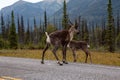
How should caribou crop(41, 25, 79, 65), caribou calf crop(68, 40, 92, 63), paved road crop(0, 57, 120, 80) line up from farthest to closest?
caribou calf crop(68, 40, 92, 63) < caribou crop(41, 25, 79, 65) < paved road crop(0, 57, 120, 80)

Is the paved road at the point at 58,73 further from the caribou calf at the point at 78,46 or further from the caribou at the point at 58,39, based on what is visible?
the caribou calf at the point at 78,46

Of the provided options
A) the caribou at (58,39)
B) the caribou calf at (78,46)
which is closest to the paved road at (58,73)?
the caribou at (58,39)

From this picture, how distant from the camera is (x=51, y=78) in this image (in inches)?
305

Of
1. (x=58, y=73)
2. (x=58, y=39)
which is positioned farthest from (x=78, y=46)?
(x=58, y=73)

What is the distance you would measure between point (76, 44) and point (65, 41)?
711 centimetres

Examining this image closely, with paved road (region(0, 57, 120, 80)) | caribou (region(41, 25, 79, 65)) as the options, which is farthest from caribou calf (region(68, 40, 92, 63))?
paved road (region(0, 57, 120, 80))

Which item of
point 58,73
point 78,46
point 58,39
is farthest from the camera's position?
point 78,46

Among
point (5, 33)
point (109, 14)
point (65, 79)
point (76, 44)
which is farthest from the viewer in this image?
point (5, 33)

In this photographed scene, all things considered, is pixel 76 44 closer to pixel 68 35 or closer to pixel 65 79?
pixel 68 35

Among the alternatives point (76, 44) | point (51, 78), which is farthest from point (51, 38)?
point (76, 44)

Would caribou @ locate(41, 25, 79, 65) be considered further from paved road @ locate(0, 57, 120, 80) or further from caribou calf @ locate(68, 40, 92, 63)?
caribou calf @ locate(68, 40, 92, 63)

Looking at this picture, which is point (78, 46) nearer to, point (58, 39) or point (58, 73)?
point (58, 39)

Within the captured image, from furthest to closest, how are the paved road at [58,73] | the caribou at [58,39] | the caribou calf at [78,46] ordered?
the caribou calf at [78,46] < the caribou at [58,39] < the paved road at [58,73]

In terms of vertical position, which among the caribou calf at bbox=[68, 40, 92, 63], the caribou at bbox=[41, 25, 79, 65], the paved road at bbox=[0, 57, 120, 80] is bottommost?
the paved road at bbox=[0, 57, 120, 80]
